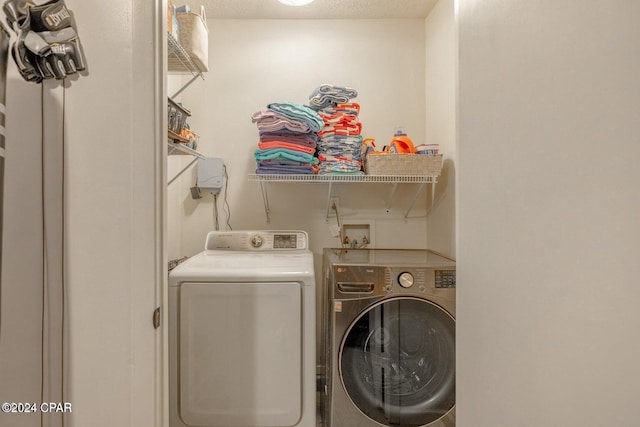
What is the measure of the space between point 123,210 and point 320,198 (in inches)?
63.8

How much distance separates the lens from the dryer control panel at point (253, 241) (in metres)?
1.97

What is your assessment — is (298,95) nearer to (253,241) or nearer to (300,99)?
(300,99)

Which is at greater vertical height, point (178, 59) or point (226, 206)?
point (178, 59)

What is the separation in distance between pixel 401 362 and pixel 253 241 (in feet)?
3.39

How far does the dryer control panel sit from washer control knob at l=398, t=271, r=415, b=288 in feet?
2.29

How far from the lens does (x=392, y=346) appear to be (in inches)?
59.1

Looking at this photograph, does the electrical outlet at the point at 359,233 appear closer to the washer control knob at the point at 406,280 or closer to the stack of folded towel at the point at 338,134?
the stack of folded towel at the point at 338,134

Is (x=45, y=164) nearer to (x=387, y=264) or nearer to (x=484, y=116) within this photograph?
(x=484, y=116)

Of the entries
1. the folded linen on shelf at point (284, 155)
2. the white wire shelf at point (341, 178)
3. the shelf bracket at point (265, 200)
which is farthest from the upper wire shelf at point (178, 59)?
A: the shelf bracket at point (265, 200)

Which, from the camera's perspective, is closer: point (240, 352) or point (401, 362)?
point (240, 352)

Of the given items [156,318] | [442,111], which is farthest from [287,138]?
[156,318]

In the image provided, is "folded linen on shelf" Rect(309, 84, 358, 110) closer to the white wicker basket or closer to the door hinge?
the white wicker basket

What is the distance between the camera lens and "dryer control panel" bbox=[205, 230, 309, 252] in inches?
77.5

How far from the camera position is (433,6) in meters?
2.08
